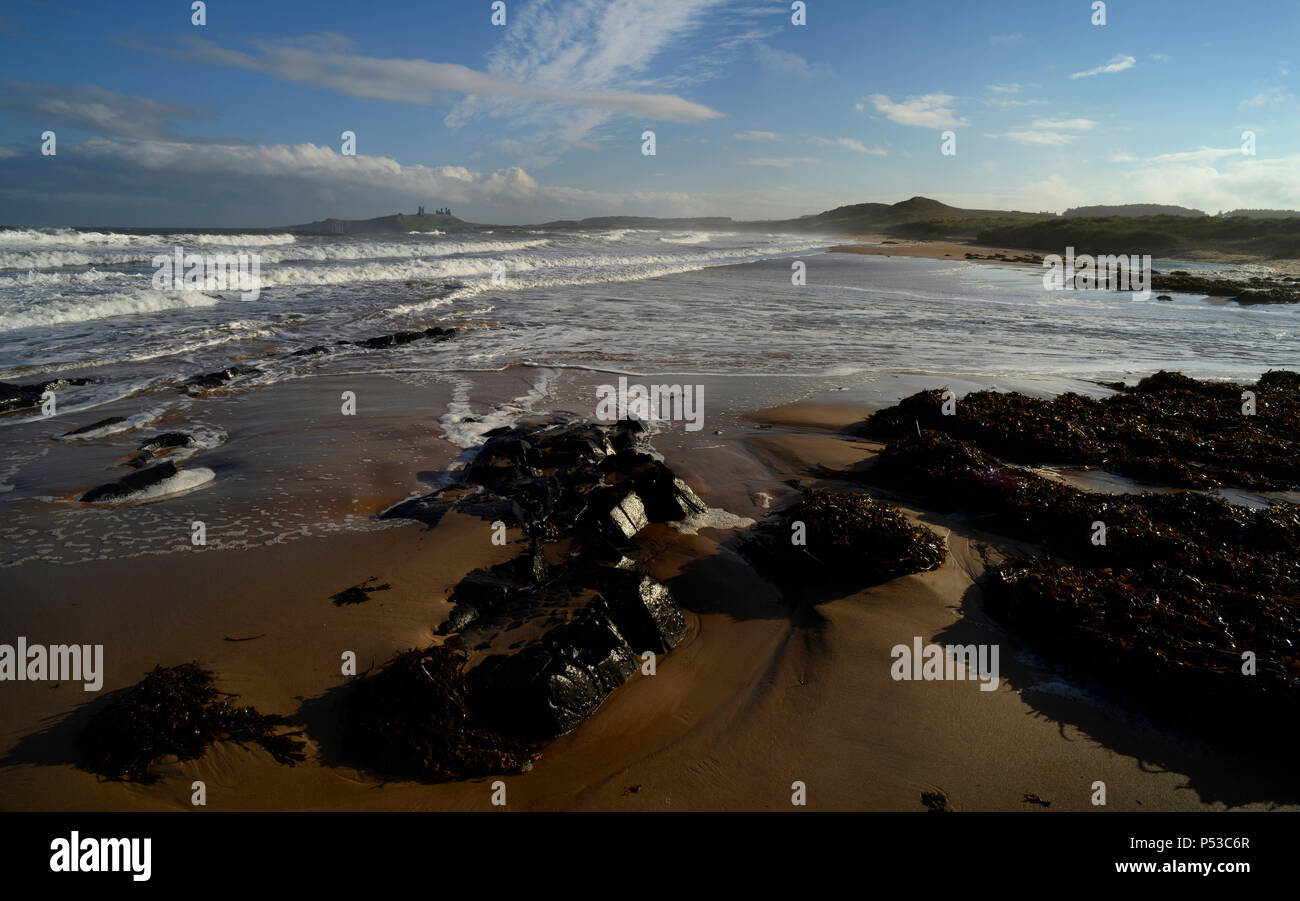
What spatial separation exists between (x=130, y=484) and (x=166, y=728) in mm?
3640

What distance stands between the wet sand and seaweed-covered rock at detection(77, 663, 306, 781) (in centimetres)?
7

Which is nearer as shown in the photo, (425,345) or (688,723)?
(688,723)

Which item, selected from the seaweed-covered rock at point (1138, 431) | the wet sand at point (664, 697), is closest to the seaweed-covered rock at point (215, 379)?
the wet sand at point (664, 697)

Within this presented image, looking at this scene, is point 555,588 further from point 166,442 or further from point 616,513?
point 166,442

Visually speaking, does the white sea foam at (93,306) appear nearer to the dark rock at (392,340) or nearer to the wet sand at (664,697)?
the dark rock at (392,340)

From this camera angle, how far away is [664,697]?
348 cm

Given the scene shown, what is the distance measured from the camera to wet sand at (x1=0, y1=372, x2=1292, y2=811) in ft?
9.29

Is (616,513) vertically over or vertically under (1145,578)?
over

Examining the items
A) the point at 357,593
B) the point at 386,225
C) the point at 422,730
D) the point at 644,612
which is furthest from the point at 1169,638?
the point at 386,225
